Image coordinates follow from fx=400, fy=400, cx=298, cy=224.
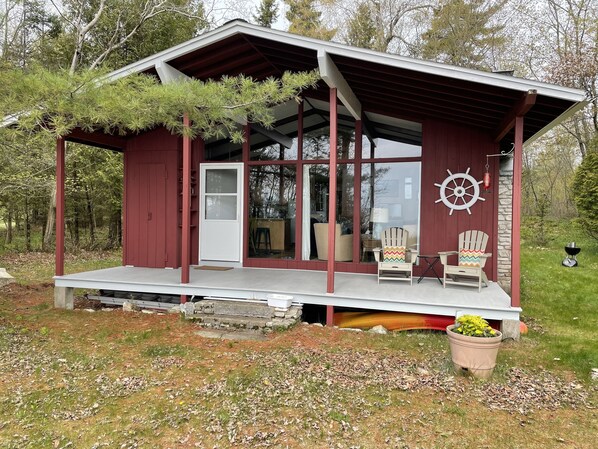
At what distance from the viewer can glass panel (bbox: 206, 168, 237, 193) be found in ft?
22.0

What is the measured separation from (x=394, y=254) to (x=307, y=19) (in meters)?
14.5

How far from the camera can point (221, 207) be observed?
6.74 metres

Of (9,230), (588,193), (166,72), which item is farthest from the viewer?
(9,230)

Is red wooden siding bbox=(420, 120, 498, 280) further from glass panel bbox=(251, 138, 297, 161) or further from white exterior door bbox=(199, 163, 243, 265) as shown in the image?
white exterior door bbox=(199, 163, 243, 265)

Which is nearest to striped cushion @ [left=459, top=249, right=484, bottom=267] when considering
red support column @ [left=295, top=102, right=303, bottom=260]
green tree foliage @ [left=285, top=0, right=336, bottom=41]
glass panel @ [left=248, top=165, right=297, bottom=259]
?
red support column @ [left=295, top=102, right=303, bottom=260]

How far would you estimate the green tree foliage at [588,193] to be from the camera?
916 centimetres

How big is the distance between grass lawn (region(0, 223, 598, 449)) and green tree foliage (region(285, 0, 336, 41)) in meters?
14.7

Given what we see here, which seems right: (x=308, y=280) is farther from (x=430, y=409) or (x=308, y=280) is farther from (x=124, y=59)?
(x=124, y=59)

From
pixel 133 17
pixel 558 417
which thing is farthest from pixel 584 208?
pixel 133 17

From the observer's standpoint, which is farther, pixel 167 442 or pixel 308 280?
pixel 308 280

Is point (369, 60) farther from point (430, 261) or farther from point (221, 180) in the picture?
point (221, 180)

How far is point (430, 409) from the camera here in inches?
108

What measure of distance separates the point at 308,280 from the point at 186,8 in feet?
34.9

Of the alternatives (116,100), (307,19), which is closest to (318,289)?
(116,100)
